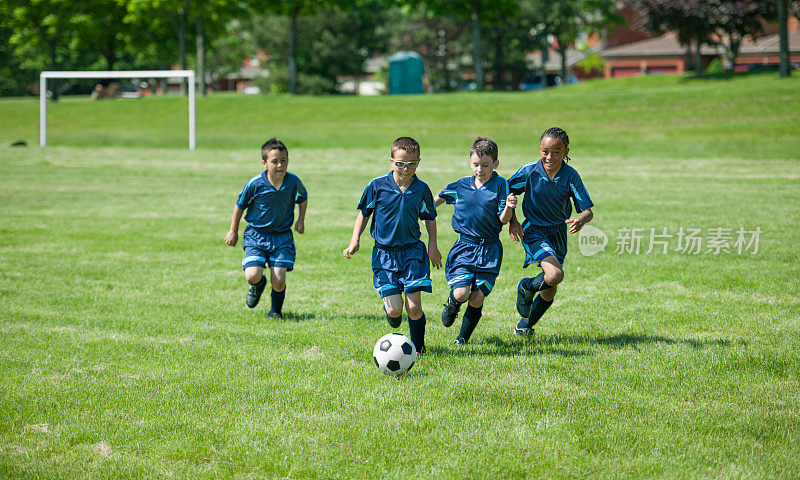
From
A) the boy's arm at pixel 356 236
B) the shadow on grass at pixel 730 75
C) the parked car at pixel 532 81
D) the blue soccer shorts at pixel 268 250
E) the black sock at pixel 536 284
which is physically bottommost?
the black sock at pixel 536 284

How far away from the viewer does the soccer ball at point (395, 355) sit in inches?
226

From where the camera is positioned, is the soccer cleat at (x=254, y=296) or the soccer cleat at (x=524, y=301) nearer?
the soccer cleat at (x=524, y=301)

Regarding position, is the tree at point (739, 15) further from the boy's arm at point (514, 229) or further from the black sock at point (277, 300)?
the black sock at point (277, 300)

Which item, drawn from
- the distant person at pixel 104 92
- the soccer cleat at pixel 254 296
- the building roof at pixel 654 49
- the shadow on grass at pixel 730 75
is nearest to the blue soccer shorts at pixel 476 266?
the soccer cleat at pixel 254 296

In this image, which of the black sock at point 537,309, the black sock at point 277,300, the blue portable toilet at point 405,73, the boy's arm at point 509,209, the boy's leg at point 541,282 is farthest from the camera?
the blue portable toilet at point 405,73

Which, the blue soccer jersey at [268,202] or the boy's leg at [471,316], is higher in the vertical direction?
→ the blue soccer jersey at [268,202]

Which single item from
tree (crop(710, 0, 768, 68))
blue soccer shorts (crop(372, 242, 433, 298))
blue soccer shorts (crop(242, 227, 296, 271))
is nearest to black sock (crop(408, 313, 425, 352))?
blue soccer shorts (crop(372, 242, 433, 298))

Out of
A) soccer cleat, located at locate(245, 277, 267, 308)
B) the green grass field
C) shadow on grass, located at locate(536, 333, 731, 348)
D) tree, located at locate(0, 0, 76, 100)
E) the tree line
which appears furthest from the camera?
tree, located at locate(0, 0, 76, 100)

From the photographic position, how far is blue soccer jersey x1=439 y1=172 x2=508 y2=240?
6.43m

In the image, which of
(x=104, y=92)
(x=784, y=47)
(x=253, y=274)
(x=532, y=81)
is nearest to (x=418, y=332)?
(x=253, y=274)

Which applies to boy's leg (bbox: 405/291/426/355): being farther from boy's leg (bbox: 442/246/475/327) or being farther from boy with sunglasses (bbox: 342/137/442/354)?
boy's leg (bbox: 442/246/475/327)

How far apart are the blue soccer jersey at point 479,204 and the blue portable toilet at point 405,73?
158ft

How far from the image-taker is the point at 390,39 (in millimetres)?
68062

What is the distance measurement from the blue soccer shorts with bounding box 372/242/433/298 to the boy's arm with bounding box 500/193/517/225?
2.45 ft
